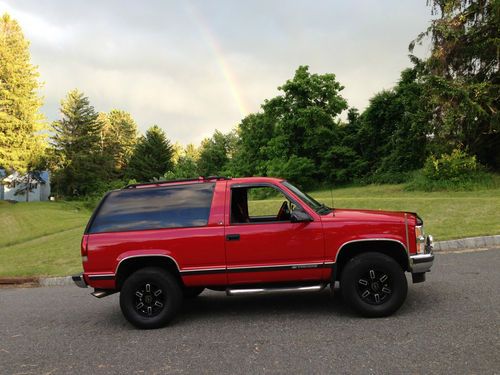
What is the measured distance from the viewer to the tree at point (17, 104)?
149ft

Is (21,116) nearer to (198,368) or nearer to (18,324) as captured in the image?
(18,324)

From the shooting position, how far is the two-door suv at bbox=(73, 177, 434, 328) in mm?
Answer: 5727

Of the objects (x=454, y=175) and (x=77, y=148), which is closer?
(x=454, y=175)

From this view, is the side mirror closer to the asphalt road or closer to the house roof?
the asphalt road

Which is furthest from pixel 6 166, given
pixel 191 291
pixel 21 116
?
pixel 191 291

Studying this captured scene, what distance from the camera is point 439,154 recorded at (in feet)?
85.9

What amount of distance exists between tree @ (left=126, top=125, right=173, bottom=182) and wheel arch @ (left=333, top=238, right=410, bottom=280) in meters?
65.4

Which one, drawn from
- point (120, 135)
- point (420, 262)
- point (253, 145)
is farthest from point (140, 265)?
point (120, 135)

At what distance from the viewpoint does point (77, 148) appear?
58344mm

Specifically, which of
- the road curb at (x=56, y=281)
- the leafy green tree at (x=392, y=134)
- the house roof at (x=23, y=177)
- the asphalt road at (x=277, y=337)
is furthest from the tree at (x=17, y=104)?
the asphalt road at (x=277, y=337)

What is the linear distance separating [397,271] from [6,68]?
5205cm

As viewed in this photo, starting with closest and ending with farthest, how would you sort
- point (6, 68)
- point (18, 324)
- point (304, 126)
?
point (18, 324), point (304, 126), point (6, 68)

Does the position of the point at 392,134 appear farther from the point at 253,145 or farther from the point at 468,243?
the point at 468,243

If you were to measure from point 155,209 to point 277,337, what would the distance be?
2.43 meters
